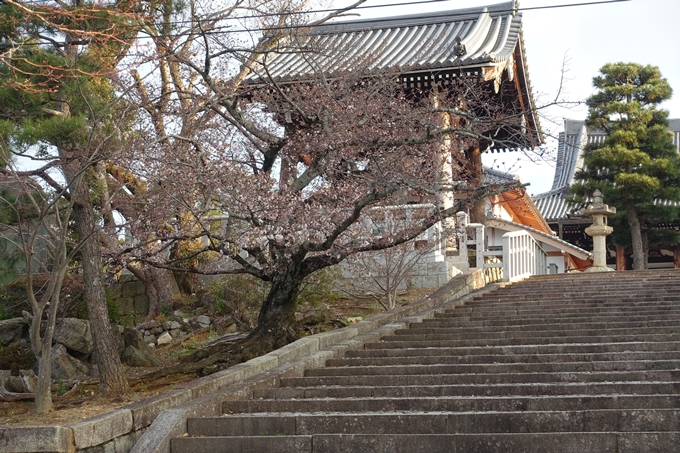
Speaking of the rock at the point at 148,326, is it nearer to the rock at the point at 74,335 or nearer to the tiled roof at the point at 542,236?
the rock at the point at 74,335

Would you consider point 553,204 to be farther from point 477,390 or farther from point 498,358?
point 477,390

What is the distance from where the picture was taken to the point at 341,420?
5895 mm

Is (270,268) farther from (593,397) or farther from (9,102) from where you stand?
(593,397)

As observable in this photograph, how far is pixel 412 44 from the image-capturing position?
64.1ft

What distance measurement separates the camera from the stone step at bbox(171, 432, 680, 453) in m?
5.05

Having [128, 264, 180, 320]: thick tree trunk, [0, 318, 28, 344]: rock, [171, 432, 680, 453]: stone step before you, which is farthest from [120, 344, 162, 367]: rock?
[171, 432, 680, 453]: stone step

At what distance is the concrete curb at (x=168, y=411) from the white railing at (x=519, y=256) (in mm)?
8034

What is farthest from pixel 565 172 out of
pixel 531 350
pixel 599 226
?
pixel 531 350

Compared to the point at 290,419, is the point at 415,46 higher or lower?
higher

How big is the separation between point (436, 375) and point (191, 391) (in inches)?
86.2

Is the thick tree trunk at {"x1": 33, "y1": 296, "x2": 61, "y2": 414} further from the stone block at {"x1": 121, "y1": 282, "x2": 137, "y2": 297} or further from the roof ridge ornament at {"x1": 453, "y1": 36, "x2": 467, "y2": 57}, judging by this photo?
the roof ridge ornament at {"x1": 453, "y1": 36, "x2": 467, "y2": 57}

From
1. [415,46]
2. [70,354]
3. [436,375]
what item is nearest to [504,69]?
[415,46]

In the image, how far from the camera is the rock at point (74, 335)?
12609 mm

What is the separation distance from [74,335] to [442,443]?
348 inches
